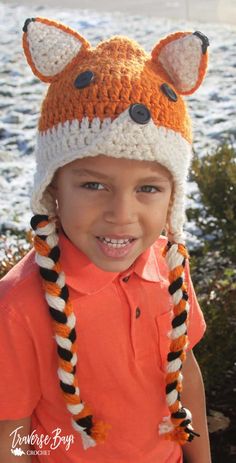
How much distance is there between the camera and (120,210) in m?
1.85

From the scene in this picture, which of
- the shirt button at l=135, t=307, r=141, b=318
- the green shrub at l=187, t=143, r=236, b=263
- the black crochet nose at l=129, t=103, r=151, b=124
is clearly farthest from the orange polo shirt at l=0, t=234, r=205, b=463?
the green shrub at l=187, t=143, r=236, b=263

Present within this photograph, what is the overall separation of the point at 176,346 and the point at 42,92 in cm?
512

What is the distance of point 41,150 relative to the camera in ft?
6.37

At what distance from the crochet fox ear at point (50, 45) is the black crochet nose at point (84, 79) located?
0.41ft

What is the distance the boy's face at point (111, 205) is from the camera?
185 cm

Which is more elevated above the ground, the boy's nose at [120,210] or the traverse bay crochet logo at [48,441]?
the boy's nose at [120,210]

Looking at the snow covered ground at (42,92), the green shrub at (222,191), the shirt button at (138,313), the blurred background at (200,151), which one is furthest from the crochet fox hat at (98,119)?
the snow covered ground at (42,92)

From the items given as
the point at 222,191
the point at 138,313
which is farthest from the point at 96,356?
the point at 222,191

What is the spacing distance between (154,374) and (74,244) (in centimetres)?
47

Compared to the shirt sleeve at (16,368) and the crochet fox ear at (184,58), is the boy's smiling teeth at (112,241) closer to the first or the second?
the shirt sleeve at (16,368)

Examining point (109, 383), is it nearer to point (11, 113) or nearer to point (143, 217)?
point (143, 217)

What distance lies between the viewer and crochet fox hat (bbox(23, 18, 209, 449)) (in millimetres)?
1813

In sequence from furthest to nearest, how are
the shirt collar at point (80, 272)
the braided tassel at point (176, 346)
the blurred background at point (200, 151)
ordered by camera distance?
the blurred background at point (200, 151) → the braided tassel at point (176, 346) → the shirt collar at point (80, 272)

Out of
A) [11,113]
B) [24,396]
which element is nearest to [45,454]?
[24,396]
